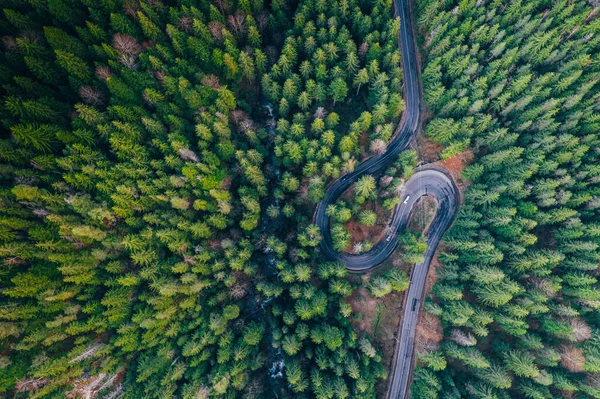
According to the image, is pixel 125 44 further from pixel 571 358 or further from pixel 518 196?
pixel 571 358

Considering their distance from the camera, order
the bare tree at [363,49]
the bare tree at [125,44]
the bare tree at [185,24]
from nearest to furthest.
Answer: the bare tree at [125,44] → the bare tree at [185,24] → the bare tree at [363,49]

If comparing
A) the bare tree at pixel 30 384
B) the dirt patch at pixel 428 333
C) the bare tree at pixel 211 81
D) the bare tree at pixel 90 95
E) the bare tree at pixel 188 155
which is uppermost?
the bare tree at pixel 90 95

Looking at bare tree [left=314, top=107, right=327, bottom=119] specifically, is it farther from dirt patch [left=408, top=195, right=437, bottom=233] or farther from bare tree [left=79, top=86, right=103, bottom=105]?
bare tree [left=79, top=86, right=103, bottom=105]

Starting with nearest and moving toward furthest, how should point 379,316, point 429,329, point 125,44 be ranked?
point 125,44, point 429,329, point 379,316

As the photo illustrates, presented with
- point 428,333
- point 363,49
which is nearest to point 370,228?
point 428,333

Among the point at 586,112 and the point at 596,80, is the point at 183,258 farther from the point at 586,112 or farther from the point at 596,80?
the point at 596,80

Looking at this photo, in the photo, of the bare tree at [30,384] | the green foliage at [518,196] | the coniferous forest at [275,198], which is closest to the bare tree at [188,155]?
the coniferous forest at [275,198]

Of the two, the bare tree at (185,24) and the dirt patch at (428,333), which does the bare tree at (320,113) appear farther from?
the dirt patch at (428,333)

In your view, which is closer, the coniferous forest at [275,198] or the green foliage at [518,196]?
the coniferous forest at [275,198]
